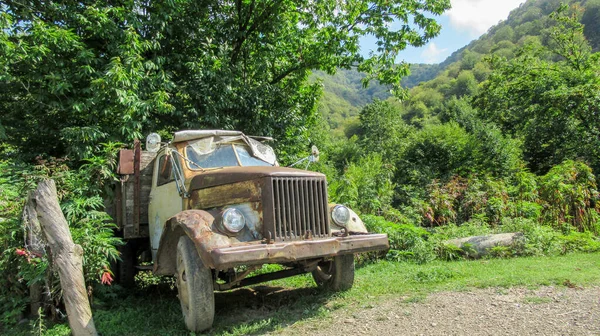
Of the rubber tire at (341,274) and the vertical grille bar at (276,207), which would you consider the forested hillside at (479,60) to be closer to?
the rubber tire at (341,274)

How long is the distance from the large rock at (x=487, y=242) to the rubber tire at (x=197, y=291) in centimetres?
533

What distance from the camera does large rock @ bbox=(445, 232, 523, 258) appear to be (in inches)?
302

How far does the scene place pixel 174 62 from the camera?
1021 cm

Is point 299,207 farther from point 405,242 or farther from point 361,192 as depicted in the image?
point 361,192

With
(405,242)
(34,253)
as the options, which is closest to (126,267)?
(34,253)

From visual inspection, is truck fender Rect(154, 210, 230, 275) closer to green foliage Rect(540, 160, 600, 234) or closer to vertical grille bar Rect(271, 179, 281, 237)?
vertical grille bar Rect(271, 179, 281, 237)

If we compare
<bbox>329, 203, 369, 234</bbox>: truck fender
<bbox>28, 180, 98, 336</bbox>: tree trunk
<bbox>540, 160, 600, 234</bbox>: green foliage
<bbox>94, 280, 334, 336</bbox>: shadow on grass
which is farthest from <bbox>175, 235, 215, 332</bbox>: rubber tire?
<bbox>540, 160, 600, 234</bbox>: green foliage

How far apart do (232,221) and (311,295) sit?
1947 millimetres

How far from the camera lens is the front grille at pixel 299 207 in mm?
4457

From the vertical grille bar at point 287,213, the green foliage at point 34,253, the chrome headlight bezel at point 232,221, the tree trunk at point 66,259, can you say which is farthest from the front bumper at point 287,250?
the green foliage at point 34,253

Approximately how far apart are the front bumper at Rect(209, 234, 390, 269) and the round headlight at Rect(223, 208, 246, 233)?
1.05 ft

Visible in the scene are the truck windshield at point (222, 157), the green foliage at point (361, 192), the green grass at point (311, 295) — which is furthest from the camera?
the green foliage at point (361, 192)

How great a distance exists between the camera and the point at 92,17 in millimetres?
8203

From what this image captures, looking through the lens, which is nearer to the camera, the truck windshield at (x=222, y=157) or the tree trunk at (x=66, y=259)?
the tree trunk at (x=66, y=259)
